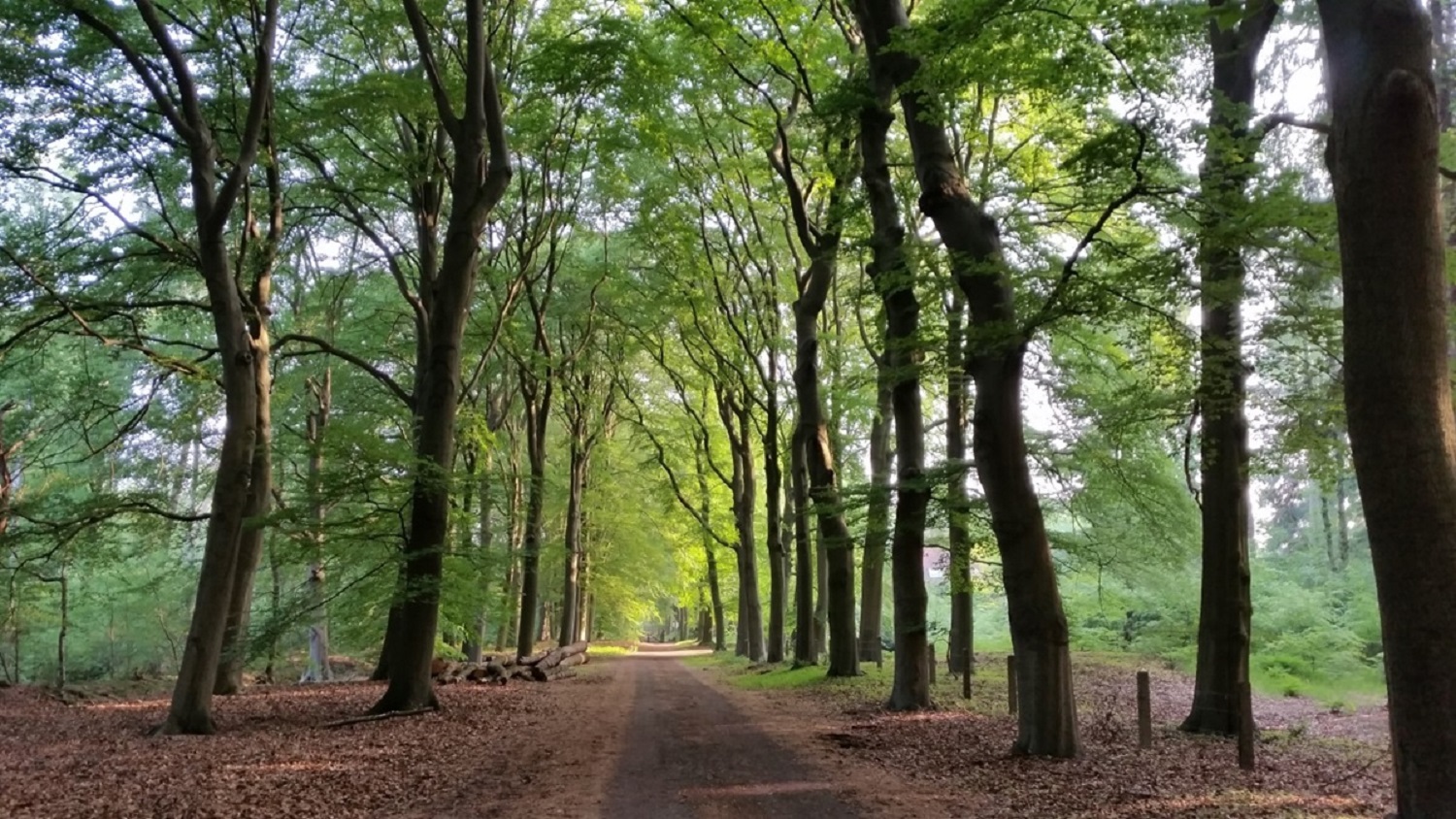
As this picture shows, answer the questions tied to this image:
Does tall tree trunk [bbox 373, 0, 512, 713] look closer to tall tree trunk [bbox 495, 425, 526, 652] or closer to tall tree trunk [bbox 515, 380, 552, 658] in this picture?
tall tree trunk [bbox 515, 380, 552, 658]

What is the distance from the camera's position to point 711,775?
8531mm

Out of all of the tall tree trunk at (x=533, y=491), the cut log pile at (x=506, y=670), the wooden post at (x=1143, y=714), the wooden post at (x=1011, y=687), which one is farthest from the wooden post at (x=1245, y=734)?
the tall tree trunk at (x=533, y=491)

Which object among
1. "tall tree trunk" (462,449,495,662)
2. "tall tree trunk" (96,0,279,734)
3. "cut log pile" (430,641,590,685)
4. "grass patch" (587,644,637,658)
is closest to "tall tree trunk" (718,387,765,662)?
"cut log pile" (430,641,590,685)

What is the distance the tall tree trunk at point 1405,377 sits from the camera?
4.67 metres

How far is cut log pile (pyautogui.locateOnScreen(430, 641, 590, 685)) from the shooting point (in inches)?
789

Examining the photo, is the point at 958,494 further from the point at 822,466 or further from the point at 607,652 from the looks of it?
the point at 607,652

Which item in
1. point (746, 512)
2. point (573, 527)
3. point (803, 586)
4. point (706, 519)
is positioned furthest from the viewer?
point (706, 519)

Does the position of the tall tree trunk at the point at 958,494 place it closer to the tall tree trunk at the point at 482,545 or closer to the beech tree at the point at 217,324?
the tall tree trunk at the point at 482,545

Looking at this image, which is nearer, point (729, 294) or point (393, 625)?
point (393, 625)

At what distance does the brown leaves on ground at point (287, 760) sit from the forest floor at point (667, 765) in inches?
1.5

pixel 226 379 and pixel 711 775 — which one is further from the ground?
pixel 226 379

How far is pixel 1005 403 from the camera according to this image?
9.42 m

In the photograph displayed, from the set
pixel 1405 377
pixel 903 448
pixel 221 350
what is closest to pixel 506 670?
pixel 221 350

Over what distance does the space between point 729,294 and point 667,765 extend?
15594mm
